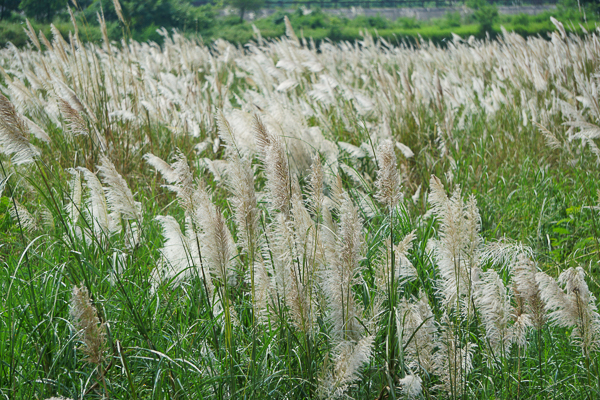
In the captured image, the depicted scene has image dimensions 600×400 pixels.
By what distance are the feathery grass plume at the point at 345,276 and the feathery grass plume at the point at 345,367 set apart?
0.06m

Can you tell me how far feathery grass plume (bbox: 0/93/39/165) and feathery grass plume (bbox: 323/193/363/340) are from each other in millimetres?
937

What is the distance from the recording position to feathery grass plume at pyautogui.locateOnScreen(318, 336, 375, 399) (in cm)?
123

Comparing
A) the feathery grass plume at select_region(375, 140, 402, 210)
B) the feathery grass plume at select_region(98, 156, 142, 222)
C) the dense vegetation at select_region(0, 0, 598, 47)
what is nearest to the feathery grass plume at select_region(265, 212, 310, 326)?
the feathery grass plume at select_region(375, 140, 402, 210)

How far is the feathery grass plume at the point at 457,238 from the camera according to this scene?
1.32 meters

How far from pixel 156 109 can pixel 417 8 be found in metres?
45.3

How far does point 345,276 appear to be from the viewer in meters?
1.35

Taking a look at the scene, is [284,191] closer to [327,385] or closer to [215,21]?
[327,385]

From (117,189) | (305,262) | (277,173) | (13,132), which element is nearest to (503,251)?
(305,262)

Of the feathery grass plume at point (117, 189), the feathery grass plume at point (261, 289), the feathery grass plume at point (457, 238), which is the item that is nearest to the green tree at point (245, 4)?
the feathery grass plume at point (117, 189)

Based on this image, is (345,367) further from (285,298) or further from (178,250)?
(178,250)

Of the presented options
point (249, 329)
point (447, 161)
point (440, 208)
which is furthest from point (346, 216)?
point (447, 161)

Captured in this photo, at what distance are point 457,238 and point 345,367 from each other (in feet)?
1.45

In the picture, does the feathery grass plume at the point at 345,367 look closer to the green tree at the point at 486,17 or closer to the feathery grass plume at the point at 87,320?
the feathery grass plume at the point at 87,320

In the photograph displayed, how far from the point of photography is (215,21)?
2684 centimetres
